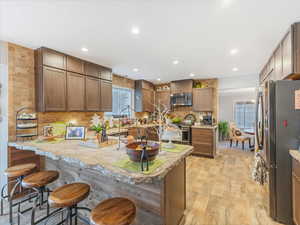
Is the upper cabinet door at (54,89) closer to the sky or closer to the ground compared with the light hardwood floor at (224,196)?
closer to the sky

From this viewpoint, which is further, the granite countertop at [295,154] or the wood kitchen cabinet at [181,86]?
the wood kitchen cabinet at [181,86]

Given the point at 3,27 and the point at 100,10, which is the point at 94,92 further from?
the point at 100,10

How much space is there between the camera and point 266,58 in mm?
3150

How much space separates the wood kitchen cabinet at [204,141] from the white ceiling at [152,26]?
2.31 metres

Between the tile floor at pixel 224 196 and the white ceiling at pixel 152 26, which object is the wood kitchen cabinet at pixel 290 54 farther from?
the tile floor at pixel 224 196

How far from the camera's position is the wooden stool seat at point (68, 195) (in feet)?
4.39

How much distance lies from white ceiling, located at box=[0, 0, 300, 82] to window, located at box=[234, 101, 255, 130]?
16.8 ft

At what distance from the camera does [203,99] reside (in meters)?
4.98

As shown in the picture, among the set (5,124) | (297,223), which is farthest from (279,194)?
(5,124)

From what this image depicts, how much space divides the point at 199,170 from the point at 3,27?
14.8 ft

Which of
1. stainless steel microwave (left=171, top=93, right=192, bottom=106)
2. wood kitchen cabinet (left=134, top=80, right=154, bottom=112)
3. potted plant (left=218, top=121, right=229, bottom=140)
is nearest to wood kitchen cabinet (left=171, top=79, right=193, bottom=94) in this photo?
stainless steel microwave (left=171, top=93, right=192, bottom=106)

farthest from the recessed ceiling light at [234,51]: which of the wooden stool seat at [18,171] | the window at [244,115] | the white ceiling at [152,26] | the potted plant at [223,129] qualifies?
the window at [244,115]

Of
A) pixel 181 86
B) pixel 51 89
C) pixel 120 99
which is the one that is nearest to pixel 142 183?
pixel 51 89

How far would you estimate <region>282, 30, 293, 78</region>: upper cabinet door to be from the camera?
6.58 feet
